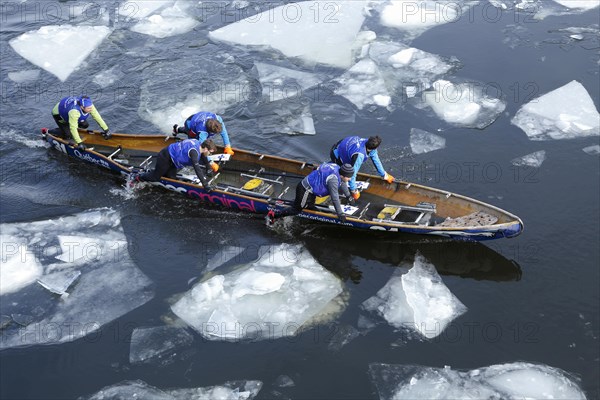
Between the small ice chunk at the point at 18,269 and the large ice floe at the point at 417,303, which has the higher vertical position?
the small ice chunk at the point at 18,269

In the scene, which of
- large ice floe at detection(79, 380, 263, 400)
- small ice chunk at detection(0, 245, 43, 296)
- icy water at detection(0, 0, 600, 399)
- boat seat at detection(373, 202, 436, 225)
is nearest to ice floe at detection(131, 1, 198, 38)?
icy water at detection(0, 0, 600, 399)

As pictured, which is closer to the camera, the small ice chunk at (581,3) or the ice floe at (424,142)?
the ice floe at (424,142)

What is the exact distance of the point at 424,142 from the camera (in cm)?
1362

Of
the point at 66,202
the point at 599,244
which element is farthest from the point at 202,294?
the point at 599,244

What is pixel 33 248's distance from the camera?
11297 millimetres

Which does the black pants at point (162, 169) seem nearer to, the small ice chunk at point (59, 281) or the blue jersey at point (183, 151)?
the blue jersey at point (183, 151)

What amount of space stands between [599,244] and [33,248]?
34.9 ft

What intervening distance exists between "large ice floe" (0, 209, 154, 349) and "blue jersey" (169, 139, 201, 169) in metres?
1.85


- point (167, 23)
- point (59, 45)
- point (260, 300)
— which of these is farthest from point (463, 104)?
point (59, 45)

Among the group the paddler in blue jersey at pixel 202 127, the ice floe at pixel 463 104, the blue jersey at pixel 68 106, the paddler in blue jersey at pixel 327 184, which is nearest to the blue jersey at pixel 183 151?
the paddler in blue jersey at pixel 202 127

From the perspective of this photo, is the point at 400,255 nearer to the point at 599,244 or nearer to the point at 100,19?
the point at 599,244

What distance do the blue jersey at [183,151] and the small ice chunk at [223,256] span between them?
74.9 inches

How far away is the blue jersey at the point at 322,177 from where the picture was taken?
10.4 meters

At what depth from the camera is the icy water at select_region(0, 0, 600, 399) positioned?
923cm
